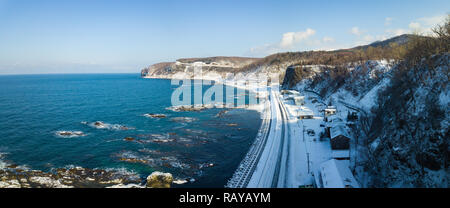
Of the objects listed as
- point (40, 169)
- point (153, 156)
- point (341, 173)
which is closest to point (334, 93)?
point (341, 173)

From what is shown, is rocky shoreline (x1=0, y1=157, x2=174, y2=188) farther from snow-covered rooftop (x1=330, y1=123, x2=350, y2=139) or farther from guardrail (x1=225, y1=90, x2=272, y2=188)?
snow-covered rooftop (x1=330, y1=123, x2=350, y2=139)

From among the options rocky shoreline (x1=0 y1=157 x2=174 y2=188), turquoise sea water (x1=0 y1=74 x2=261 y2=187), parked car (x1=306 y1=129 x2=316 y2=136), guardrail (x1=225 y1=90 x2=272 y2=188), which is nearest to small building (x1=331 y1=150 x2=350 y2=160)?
parked car (x1=306 y1=129 x2=316 y2=136)

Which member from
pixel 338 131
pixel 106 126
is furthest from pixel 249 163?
pixel 106 126

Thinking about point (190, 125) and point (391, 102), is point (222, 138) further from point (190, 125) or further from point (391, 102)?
point (391, 102)

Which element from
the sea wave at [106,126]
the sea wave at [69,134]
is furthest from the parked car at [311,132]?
the sea wave at [69,134]

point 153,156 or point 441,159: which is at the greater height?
point 441,159

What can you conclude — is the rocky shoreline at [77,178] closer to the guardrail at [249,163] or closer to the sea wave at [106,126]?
the guardrail at [249,163]
